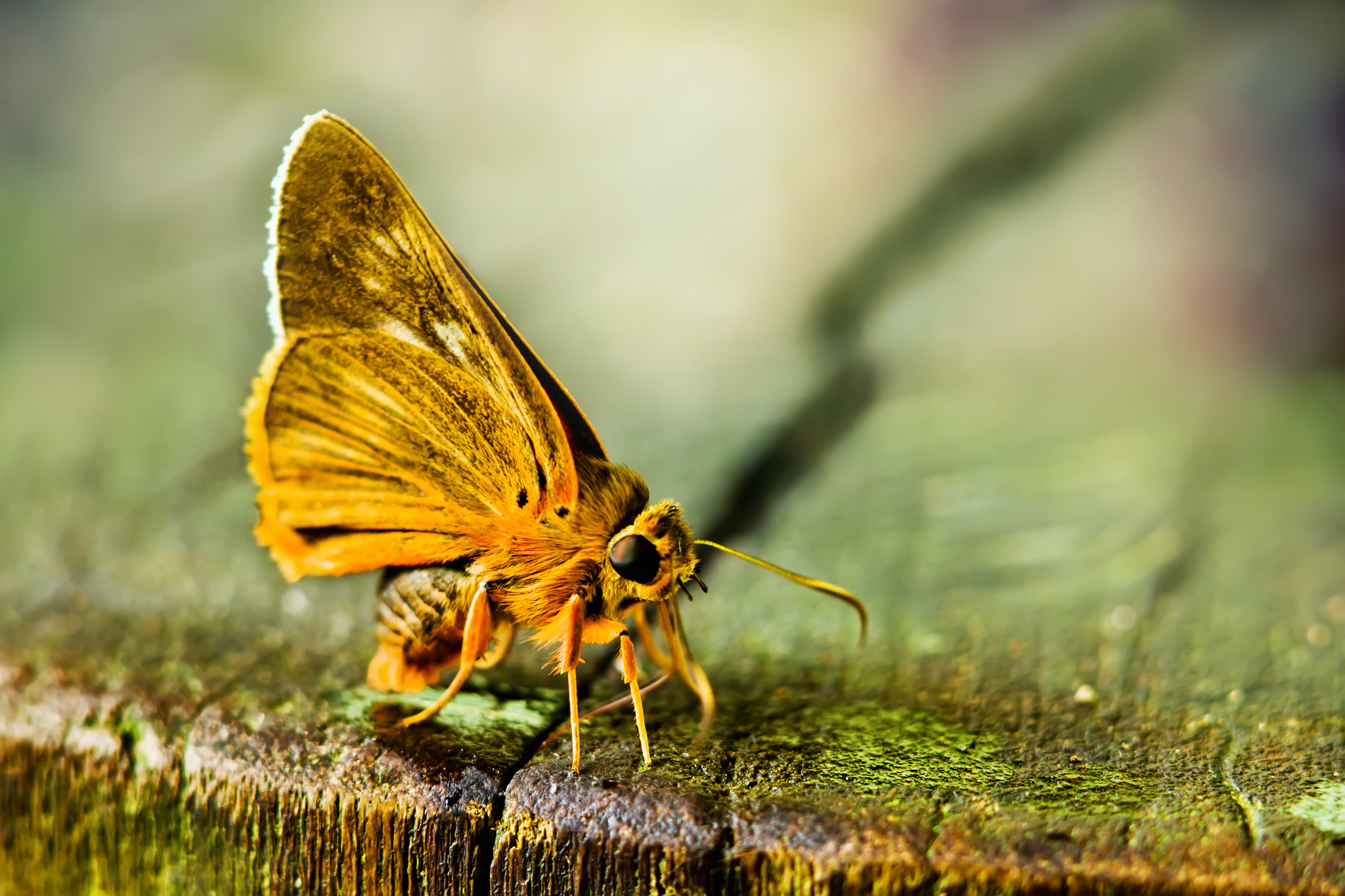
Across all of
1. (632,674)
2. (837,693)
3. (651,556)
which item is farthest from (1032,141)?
(632,674)

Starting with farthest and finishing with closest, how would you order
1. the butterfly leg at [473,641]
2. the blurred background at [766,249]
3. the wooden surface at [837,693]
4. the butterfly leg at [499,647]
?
1. the blurred background at [766,249]
2. the butterfly leg at [499,647]
3. the butterfly leg at [473,641]
4. the wooden surface at [837,693]

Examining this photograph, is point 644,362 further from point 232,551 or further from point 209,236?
point 209,236

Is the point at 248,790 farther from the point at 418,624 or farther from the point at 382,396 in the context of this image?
the point at 382,396

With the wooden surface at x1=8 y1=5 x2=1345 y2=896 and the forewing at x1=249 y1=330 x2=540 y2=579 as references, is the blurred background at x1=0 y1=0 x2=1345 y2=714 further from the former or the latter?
the forewing at x1=249 y1=330 x2=540 y2=579

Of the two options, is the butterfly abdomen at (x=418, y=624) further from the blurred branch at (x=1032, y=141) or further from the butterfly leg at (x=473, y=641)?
the blurred branch at (x=1032, y=141)

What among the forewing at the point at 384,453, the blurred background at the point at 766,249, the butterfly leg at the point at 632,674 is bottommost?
the butterfly leg at the point at 632,674

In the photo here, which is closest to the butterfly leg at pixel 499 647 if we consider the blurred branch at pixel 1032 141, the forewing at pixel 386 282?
the forewing at pixel 386 282

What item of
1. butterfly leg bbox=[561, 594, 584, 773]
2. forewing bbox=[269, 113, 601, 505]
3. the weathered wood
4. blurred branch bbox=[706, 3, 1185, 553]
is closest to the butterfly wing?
forewing bbox=[269, 113, 601, 505]

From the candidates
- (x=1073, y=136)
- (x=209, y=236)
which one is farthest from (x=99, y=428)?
(x=1073, y=136)
